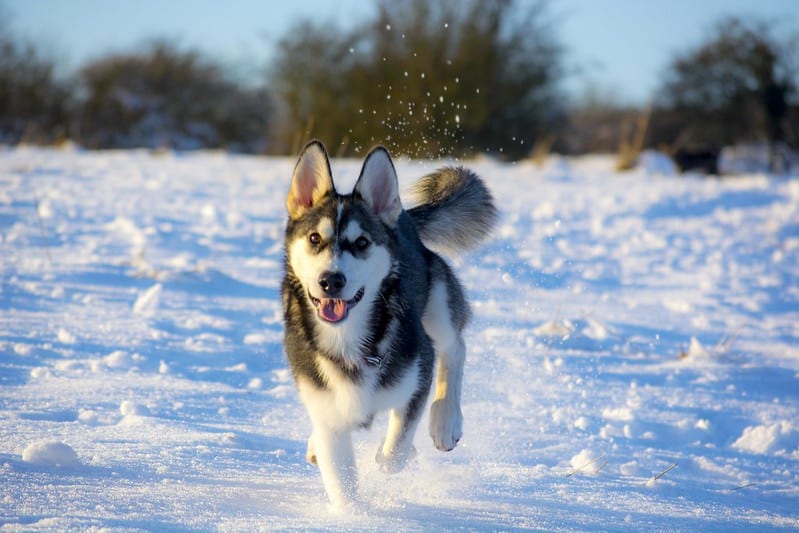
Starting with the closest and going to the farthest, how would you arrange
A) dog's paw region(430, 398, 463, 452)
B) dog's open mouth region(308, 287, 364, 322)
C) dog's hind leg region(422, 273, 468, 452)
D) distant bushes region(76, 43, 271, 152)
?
dog's open mouth region(308, 287, 364, 322) < dog's paw region(430, 398, 463, 452) < dog's hind leg region(422, 273, 468, 452) < distant bushes region(76, 43, 271, 152)

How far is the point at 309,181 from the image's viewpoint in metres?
3.77

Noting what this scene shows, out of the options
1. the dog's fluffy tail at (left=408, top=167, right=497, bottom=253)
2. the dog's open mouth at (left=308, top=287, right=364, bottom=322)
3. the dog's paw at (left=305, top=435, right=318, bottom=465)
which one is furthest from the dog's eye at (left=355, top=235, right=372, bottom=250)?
the dog's fluffy tail at (left=408, top=167, right=497, bottom=253)

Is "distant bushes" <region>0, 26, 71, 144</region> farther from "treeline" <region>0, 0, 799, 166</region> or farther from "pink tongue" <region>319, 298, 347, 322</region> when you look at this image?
"pink tongue" <region>319, 298, 347, 322</region>

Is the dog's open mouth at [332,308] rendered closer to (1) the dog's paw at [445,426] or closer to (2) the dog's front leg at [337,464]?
(2) the dog's front leg at [337,464]

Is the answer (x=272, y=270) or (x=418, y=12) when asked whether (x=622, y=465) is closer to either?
(x=272, y=270)

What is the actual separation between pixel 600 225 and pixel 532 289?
9.92 feet

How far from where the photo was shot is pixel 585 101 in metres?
46.2

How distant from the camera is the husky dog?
11.3 feet

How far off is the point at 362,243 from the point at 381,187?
0.34 meters

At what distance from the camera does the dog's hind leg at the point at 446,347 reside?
13.7 ft

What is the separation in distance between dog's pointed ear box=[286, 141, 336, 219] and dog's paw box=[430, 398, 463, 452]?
3.85ft

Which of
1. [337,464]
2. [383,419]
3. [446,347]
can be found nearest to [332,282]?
[337,464]

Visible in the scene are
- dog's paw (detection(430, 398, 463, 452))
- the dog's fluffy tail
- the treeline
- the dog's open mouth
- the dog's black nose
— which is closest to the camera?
the dog's black nose

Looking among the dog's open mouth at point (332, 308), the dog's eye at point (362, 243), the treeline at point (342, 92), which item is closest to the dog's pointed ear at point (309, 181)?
the dog's eye at point (362, 243)
